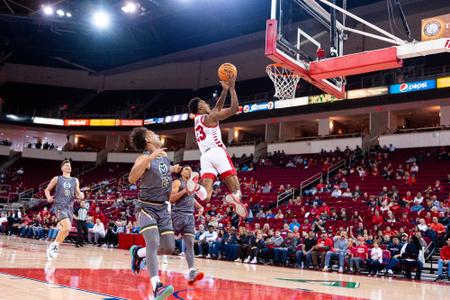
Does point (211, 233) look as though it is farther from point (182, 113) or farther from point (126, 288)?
point (182, 113)

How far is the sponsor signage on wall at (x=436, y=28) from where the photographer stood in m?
7.94

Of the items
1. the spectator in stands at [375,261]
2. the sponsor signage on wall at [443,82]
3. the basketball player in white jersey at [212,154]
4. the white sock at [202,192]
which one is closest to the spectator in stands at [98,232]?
the spectator in stands at [375,261]

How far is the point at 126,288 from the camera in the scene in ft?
18.6

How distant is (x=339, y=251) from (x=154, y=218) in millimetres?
9061

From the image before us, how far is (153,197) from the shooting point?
181 inches

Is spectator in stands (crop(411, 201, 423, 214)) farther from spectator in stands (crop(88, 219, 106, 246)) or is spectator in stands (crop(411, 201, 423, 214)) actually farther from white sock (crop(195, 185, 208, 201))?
spectator in stands (crop(88, 219, 106, 246))

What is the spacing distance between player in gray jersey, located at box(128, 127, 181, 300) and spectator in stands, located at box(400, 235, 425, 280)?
8432 millimetres

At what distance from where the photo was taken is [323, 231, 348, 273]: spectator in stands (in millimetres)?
12289

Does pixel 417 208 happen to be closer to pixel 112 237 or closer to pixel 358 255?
pixel 358 255

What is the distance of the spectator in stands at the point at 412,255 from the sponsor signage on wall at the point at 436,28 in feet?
17.8

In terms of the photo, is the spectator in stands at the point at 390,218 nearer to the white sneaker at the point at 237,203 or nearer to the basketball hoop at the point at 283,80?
the basketball hoop at the point at 283,80

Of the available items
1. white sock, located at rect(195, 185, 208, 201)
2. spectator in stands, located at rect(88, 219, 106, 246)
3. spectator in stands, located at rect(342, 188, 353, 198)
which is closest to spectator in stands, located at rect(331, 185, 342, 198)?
spectator in stands, located at rect(342, 188, 353, 198)

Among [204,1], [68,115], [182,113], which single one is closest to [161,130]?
[182,113]

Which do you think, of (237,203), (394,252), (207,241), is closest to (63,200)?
(237,203)
